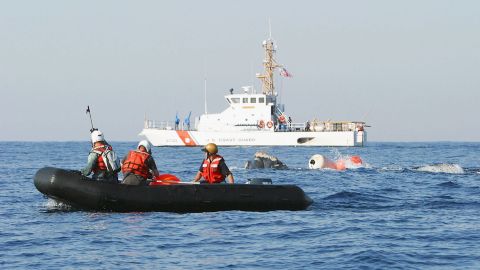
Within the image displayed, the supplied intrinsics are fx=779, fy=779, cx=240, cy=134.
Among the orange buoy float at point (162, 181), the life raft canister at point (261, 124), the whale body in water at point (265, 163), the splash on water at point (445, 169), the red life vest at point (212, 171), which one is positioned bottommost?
the splash on water at point (445, 169)

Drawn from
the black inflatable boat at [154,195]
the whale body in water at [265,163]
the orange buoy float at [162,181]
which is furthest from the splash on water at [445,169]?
the orange buoy float at [162,181]

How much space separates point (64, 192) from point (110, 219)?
156cm

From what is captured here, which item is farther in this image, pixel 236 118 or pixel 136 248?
pixel 236 118

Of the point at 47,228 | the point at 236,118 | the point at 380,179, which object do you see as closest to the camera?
the point at 47,228

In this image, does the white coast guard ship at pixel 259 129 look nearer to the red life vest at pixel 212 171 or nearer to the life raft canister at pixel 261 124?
the life raft canister at pixel 261 124

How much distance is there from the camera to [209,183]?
1756 cm

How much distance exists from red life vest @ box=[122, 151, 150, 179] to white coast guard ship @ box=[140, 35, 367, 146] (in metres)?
59.9

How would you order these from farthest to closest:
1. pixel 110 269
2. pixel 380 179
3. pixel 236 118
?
pixel 236 118
pixel 380 179
pixel 110 269

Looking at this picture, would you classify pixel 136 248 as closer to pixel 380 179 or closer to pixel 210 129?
pixel 380 179

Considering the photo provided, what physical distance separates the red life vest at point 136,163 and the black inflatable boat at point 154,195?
407 mm

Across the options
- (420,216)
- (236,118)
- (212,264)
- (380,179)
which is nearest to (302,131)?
(236,118)

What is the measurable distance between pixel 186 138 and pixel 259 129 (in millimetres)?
7871

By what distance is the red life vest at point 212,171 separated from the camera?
699 inches

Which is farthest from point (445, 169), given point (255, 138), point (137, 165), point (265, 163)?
point (255, 138)
